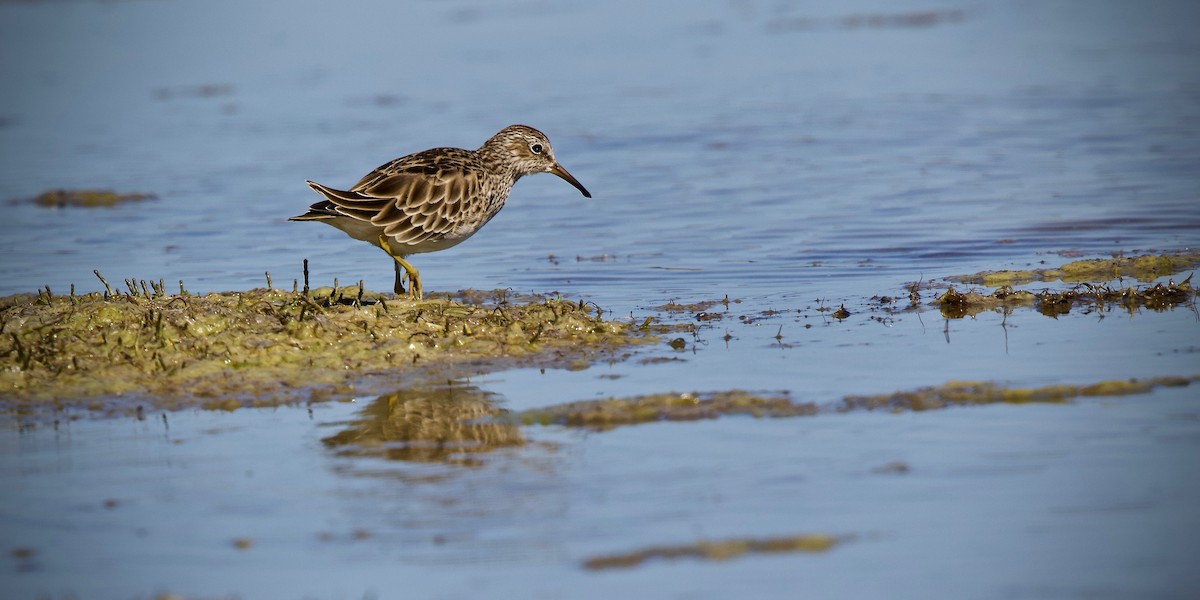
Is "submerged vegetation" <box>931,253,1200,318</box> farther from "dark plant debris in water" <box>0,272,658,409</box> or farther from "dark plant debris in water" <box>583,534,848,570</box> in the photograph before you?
"dark plant debris in water" <box>583,534,848,570</box>

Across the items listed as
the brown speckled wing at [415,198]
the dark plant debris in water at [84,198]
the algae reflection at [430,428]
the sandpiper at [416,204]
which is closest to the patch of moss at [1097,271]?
the sandpiper at [416,204]

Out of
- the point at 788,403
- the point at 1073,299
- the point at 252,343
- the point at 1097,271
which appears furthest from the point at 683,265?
the point at 788,403

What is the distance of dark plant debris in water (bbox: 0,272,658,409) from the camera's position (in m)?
7.50

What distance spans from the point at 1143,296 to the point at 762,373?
112 inches

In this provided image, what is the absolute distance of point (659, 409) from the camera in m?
6.77

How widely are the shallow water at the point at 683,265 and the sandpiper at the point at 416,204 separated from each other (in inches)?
44.6

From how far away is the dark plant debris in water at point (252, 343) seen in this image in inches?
295

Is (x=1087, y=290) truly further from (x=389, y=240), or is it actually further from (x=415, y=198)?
(x=389, y=240)

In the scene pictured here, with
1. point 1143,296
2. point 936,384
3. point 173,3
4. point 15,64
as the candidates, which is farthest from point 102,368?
point 173,3

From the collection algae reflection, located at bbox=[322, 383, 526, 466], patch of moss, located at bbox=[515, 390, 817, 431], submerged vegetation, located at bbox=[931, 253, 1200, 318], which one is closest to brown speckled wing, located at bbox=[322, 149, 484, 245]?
algae reflection, located at bbox=[322, 383, 526, 466]

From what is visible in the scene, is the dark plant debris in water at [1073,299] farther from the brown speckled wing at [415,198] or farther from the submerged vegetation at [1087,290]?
the brown speckled wing at [415,198]

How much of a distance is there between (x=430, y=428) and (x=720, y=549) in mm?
2134

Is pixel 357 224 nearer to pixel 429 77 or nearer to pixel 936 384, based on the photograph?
pixel 936 384

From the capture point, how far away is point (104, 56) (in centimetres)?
2700
